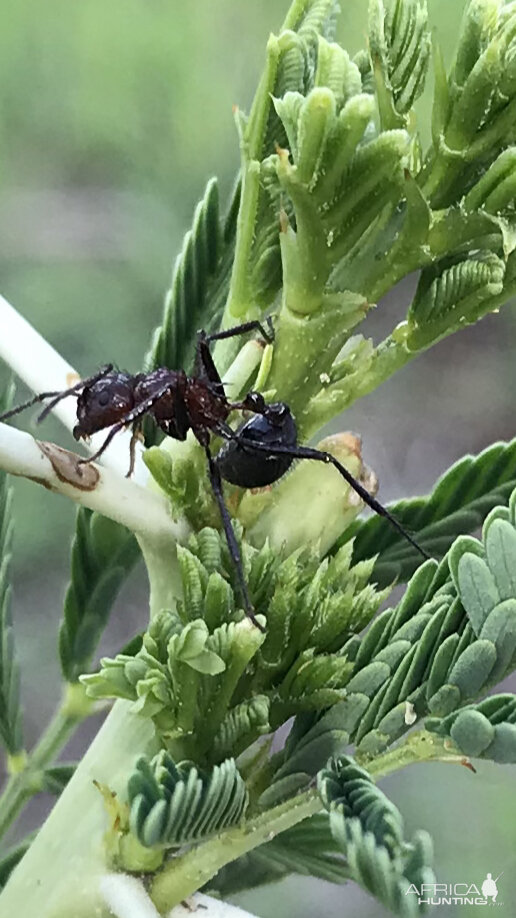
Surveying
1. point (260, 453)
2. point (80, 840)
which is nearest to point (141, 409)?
point (260, 453)

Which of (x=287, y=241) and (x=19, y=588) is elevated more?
(x=19, y=588)

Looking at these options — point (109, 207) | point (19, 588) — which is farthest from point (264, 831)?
point (109, 207)

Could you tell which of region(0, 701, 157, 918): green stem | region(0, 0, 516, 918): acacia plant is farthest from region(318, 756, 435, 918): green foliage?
region(0, 701, 157, 918): green stem

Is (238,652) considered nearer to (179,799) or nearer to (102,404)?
(179,799)

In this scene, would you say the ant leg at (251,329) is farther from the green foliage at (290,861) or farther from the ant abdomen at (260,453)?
the green foliage at (290,861)

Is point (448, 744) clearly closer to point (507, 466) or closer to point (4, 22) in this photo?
point (507, 466)

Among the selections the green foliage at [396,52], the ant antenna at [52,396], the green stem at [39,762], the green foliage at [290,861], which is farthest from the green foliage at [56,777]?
the green foliage at [396,52]

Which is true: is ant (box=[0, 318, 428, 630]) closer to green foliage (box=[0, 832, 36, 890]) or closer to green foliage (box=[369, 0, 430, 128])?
green foliage (box=[369, 0, 430, 128])

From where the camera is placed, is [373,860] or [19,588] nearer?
[373,860]
